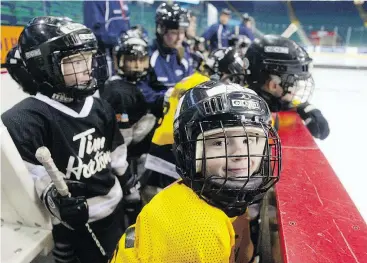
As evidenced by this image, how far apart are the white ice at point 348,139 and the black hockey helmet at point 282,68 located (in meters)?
0.61

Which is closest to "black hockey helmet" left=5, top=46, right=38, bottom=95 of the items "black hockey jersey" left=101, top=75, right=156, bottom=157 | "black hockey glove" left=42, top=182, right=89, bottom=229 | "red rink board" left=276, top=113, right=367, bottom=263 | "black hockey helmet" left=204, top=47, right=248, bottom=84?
"black hockey jersey" left=101, top=75, right=156, bottom=157

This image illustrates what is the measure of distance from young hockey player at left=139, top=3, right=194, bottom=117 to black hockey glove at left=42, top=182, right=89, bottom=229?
1.35 m

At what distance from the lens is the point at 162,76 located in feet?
8.43

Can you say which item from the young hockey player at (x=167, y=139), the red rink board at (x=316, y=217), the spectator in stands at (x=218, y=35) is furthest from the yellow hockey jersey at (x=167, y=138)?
the spectator in stands at (x=218, y=35)

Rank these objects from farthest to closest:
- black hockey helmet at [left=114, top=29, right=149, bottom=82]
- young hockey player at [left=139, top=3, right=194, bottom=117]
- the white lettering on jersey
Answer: young hockey player at [left=139, top=3, right=194, bottom=117] < black hockey helmet at [left=114, top=29, right=149, bottom=82] < the white lettering on jersey

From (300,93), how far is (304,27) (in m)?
9.43

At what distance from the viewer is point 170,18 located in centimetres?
249

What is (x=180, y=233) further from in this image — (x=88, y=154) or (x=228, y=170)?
(x=88, y=154)

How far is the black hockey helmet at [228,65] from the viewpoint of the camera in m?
2.06

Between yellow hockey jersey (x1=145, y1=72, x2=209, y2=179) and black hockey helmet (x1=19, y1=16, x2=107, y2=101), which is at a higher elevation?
black hockey helmet (x1=19, y1=16, x2=107, y2=101)

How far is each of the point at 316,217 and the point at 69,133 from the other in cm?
87

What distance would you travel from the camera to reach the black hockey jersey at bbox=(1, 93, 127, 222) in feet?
3.77

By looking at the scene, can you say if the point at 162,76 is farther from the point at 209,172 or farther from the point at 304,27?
the point at 304,27

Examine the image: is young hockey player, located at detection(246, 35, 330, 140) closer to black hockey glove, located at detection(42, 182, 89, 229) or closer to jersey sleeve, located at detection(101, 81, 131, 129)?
jersey sleeve, located at detection(101, 81, 131, 129)
